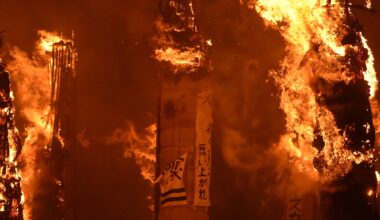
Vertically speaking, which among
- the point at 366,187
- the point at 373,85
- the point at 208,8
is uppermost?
the point at 208,8

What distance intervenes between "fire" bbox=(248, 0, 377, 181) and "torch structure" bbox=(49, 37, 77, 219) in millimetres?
9599

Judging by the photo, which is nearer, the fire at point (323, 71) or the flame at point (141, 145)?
the fire at point (323, 71)

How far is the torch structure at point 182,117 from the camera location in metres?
12.8

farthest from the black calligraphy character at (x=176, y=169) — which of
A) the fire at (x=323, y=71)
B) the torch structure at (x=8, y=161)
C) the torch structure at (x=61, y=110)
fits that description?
the torch structure at (x=61, y=110)

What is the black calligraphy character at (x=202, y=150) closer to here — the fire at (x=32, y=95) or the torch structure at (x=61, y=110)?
the torch structure at (x=61, y=110)

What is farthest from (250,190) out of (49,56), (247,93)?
(49,56)

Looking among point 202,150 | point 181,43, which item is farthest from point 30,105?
point 202,150

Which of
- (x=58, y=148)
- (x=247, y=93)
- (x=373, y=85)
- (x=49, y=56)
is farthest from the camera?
(x=247, y=93)

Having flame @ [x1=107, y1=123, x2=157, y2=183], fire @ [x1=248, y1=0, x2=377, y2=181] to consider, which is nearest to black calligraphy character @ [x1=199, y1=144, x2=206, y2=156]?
fire @ [x1=248, y1=0, x2=377, y2=181]

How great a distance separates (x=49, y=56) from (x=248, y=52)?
7836mm

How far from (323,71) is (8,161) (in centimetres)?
683

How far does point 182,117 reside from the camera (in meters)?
13.2

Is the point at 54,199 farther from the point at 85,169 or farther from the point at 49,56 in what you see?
the point at 85,169

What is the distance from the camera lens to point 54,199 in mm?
20938
